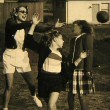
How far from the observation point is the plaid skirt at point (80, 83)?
24.5 feet

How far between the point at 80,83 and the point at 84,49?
0.56 metres

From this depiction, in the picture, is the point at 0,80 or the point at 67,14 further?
the point at 67,14

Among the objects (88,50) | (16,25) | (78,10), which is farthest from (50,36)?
(78,10)

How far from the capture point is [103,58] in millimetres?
17359

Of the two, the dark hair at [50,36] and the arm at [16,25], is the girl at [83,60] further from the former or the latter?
the arm at [16,25]

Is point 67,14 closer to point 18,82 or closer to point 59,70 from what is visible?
point 18,82

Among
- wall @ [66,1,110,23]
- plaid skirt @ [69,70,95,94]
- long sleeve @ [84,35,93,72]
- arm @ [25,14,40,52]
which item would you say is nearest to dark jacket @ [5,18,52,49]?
arm @ [25,14,40,52]

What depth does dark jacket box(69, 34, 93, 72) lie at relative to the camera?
729cm

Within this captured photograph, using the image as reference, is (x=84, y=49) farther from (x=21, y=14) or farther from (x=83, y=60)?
(x=21, y=14)

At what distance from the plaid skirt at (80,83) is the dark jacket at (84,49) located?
11cm

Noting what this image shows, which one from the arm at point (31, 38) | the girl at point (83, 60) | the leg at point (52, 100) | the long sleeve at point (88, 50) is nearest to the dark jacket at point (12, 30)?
the arm at point (31, 38)

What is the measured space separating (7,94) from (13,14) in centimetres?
135

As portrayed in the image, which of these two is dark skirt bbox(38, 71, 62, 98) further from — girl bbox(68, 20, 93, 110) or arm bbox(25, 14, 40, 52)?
arm bbox(25, 14, 40, 52)

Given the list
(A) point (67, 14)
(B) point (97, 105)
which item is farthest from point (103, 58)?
(A) point (67, 14)
